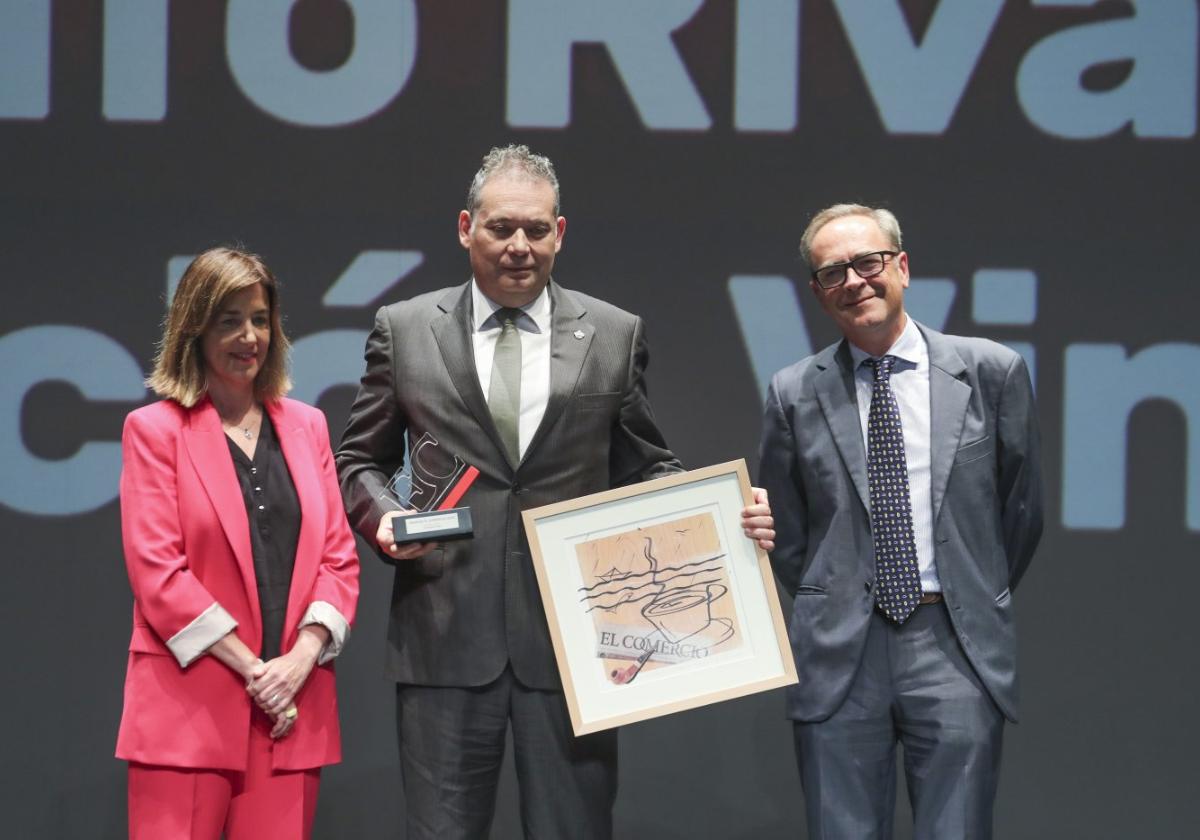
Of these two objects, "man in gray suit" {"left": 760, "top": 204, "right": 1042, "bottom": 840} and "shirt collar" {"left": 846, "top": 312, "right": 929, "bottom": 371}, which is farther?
"shirt collar" {"left": 846, "top": 312, "right": 929, "bottom": 371}

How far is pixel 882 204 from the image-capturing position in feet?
13.4

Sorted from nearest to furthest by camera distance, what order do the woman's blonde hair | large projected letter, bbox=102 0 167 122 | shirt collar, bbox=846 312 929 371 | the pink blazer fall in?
the pink blazer, the woman's blonde hair, shirt collar, bbox=846 312 929 371, large projected letter, bbox=102 0 167 122

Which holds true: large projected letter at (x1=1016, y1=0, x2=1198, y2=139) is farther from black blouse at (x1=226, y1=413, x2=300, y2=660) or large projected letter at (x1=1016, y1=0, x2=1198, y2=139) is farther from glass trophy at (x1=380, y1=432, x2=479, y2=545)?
black blouse at (x1=226, y1=413, x2=300, y2=660)

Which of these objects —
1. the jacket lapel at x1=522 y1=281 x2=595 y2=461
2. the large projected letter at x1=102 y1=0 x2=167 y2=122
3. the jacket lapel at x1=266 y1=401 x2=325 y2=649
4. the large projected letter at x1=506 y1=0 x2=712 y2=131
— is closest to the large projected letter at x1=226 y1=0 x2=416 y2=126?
the large projected letter at x1=102 y1=0 x2=167 y2=122

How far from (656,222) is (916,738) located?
6.27 ft

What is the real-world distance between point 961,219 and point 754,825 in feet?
6.62

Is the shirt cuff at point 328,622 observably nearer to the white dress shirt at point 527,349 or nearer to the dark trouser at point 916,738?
the white dress shirt at point 527,349

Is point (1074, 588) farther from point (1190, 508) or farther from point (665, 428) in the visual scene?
point (665, 428)

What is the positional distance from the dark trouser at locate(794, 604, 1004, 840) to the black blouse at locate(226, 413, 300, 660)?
3.78ft

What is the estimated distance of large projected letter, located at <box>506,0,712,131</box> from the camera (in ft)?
13.3

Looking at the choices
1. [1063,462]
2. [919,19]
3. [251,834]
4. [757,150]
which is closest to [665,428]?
[757,150]

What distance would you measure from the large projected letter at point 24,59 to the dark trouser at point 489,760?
2454 millimetres

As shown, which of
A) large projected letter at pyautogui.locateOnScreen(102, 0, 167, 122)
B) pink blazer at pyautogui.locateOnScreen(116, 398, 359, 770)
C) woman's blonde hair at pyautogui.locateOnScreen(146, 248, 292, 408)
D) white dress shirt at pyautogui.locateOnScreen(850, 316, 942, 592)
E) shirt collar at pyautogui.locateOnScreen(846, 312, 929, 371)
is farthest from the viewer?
large projected letter at pyautogui.locateOnScreen(102, 0, 167, 122)

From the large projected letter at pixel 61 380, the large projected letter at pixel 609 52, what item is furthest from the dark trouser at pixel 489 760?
the large projected letter at pixel 609 52
